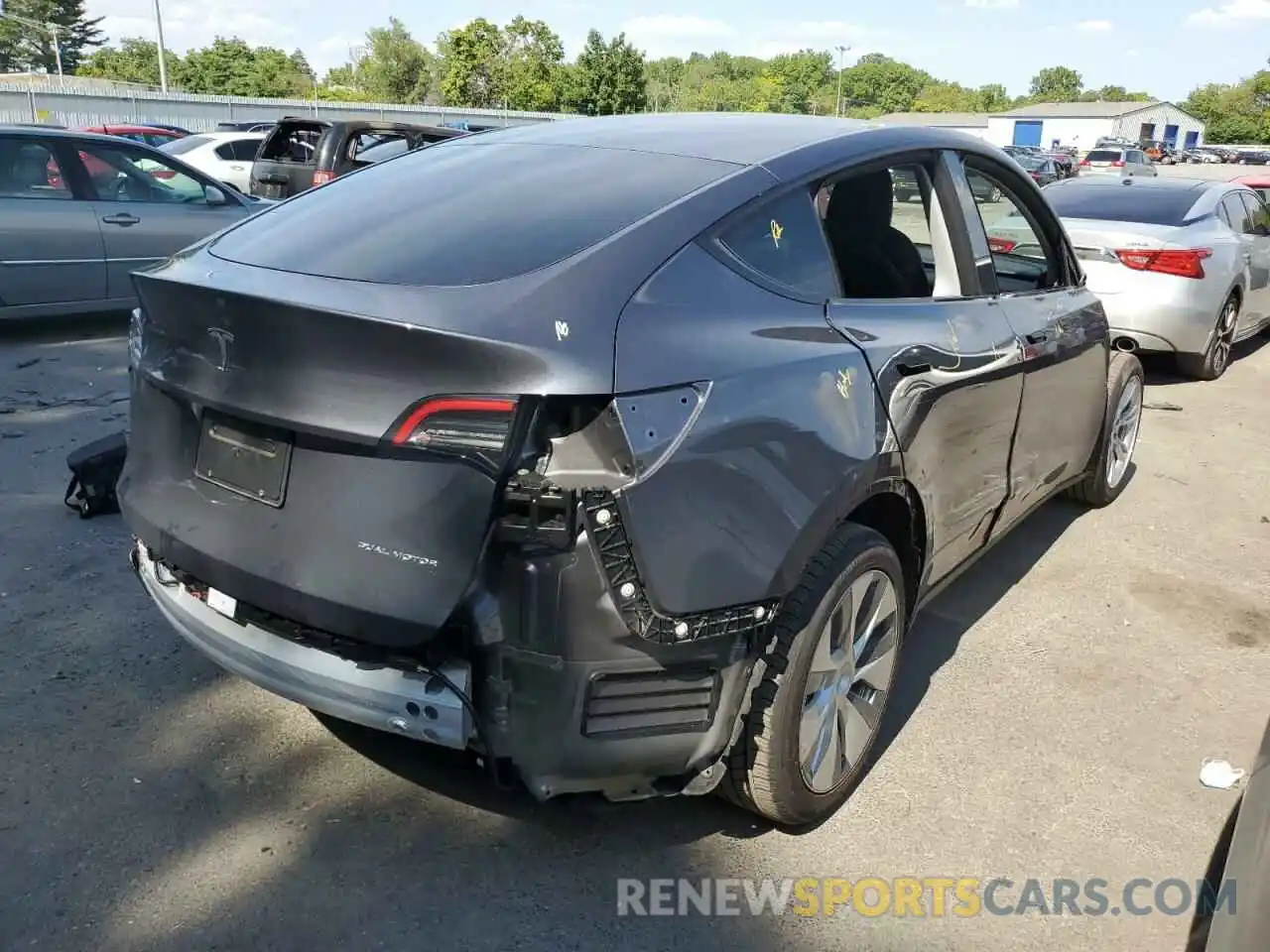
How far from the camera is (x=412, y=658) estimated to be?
7.10 ft

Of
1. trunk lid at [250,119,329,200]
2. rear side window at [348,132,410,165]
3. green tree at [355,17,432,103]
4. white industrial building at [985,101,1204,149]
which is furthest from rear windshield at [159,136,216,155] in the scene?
white industrial building at [985,101,1204,149]

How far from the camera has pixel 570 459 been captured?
2004 mm

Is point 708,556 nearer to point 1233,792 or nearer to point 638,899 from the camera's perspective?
point 638,899

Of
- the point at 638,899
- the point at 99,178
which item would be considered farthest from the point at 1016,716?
the point at 99,178

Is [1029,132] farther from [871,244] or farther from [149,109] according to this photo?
[871,244]

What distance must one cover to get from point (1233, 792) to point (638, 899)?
1.84m

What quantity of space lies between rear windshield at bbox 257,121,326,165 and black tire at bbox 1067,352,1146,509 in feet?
34.8

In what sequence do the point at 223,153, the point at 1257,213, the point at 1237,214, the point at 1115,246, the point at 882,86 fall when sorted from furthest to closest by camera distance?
1. the point at 882,86
2. the point at 223,153
3. the point at 1257,213
4. the point at 1237,214
5. the point at 1115,246

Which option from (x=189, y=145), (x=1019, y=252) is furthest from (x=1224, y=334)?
(x=189, y=145)

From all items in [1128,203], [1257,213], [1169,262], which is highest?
[1128,203]

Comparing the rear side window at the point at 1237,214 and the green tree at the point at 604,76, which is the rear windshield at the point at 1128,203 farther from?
the green tree at the point at 604,76

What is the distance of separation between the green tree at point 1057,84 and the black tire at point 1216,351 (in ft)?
563

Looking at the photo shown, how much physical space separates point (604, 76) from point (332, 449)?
60997 millimetres

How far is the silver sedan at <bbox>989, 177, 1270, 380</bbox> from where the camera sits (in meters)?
7.61
